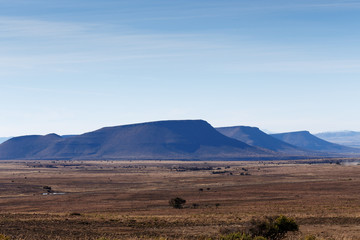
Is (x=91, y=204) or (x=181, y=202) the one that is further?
(x=91, y=204)

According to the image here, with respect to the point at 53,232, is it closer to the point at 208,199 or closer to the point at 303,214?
the point at 303,214

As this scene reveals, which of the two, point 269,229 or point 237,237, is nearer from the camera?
point 237,237

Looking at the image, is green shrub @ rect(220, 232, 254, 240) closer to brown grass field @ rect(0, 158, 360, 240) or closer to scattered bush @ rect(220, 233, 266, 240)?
scattered bush @ rect(220, 233, 266, 240)

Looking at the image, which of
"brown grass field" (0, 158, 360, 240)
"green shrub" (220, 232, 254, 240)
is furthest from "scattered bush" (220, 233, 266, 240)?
"brown grass field" (0, 158, 360, 240)

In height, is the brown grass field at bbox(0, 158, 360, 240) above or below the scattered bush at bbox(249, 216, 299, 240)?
below

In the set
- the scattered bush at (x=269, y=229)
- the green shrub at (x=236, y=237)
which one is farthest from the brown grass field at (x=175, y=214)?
the green shrub at (x=236, y=237)

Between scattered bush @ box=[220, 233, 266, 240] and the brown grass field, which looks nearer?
scattered bush @ box=[220, 233, 266, 240]

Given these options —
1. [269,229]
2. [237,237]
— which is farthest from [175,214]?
[237,237]

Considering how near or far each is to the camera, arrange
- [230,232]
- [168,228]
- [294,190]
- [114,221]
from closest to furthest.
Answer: [230,232], [168,228], [114,221], [294,190]

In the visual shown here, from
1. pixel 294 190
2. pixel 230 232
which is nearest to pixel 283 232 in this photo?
pixel 230 232

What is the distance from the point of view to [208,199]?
7194 cm

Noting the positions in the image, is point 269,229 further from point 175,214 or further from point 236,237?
point 175,214

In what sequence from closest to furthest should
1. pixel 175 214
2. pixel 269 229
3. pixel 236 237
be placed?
pixel 236 237, pixel 269 229, pixel 175 214

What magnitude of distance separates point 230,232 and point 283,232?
4.08m
